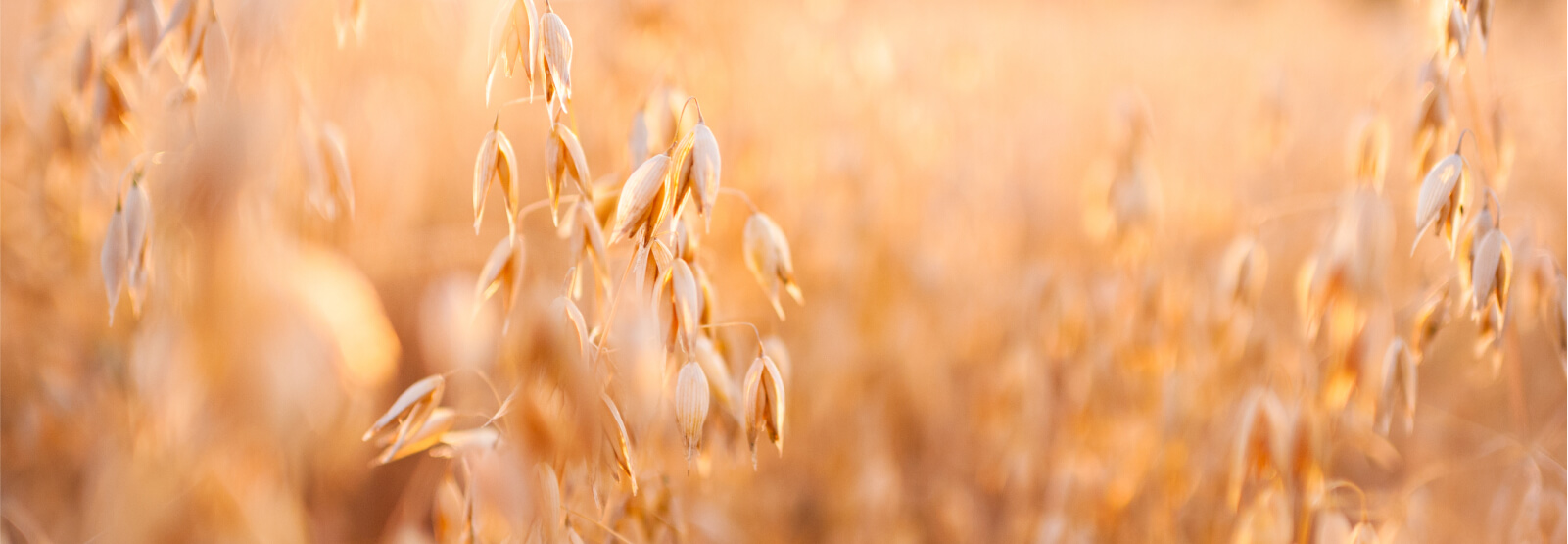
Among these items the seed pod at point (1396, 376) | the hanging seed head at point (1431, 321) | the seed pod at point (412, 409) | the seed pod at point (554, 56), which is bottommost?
the seed pod at point (1396, 376)

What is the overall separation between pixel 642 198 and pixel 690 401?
A: 13 cm

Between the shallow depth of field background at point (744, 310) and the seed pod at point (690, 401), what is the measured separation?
0.34ft

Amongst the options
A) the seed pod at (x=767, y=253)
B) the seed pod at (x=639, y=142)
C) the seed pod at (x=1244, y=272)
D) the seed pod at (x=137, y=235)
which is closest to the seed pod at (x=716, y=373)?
the seed pod at (x=767, y=253)

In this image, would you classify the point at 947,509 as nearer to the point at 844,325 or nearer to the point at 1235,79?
the point at 844,325

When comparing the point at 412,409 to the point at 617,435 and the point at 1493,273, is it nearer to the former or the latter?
the point at 617,435

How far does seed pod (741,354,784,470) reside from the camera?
0.55 metres

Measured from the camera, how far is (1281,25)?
2.72 metres

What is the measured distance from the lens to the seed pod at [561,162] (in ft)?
1.67

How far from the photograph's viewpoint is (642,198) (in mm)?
499

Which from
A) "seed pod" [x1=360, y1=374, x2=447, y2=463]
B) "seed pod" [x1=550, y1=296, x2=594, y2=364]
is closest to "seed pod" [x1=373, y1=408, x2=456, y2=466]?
"seed pod" [x1=360, y1=374, x2=447, y2=463]

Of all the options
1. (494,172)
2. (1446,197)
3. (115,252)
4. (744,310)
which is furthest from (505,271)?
(744,310)

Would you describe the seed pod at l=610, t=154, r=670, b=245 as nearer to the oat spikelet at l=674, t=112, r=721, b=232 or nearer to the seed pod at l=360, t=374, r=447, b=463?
the oat spikelet at l=674, t=112, r=721, b=232

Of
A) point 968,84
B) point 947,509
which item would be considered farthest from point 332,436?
point 968,84

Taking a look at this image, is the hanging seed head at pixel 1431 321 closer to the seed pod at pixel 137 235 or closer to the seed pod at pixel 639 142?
the seed pod at pixel 639 142
